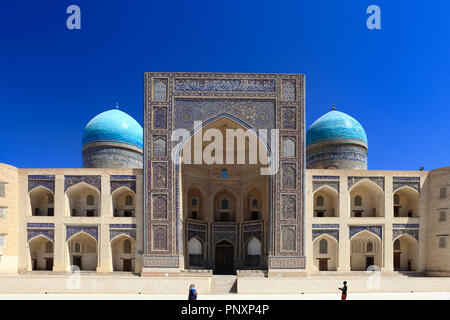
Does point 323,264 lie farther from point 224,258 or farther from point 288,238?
point 224,258

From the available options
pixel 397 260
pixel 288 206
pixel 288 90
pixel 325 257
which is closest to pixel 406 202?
pixel 397 260

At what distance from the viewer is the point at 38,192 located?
18.2 metres

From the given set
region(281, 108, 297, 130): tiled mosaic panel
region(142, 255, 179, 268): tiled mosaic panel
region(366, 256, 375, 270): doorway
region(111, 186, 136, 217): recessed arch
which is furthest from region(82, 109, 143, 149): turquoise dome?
region(366, 256, 375, 270): doorway

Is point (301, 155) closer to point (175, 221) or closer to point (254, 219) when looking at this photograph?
point (254, 219)

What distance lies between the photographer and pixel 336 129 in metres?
23.2

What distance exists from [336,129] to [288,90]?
6783 millimetres

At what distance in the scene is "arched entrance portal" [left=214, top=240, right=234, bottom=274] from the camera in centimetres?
1983

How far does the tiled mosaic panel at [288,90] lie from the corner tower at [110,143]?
10682 millimetres

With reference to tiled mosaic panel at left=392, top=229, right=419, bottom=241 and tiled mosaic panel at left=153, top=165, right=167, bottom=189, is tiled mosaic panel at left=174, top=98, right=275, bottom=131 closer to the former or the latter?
tiled mosaic panel at left=153, top=165, right=167, bottom=189

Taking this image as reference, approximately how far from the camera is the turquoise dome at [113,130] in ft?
76.2

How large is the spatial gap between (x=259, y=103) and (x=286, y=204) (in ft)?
15.5

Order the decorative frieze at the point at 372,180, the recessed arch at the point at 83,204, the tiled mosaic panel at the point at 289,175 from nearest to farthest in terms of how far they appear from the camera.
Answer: the tiled mosaic panel at the point at 289,175 → the decorative frieze at the point at 372,180 → the recessed arch at the point at 83,204

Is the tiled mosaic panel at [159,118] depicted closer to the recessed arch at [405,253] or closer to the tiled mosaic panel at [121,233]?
the tiled mosaic panel at [121,233]

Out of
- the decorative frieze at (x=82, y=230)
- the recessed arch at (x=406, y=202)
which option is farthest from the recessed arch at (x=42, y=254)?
the recessed arch at (x=406, y=202)
